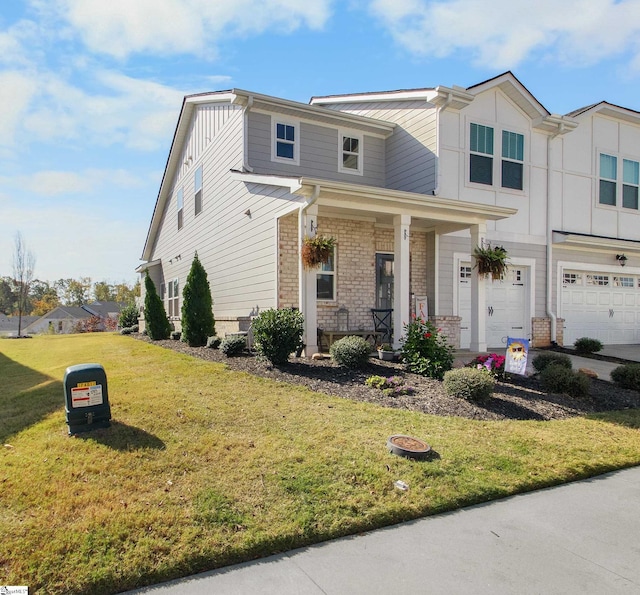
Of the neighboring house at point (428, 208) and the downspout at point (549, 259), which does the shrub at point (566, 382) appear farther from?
the downspout at point (549, 259)

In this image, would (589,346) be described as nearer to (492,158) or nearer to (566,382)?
(492,158)

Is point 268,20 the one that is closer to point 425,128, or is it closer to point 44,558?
point 425,128

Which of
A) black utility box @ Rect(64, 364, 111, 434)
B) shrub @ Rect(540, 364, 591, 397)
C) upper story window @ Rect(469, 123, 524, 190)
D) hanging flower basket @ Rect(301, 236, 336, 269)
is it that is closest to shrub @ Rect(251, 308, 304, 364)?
hanging flower basket @ Rect(301, 236, 336, 269)

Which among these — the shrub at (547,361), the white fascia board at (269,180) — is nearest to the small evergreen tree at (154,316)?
the white fascia board at (269,180)

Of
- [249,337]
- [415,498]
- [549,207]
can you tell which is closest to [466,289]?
[549,207]

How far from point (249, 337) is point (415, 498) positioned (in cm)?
691

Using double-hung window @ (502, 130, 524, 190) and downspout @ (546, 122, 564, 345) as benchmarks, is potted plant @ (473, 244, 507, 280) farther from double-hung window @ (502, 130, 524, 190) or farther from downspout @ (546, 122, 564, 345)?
downspout @ (546, 122, 564, 345)

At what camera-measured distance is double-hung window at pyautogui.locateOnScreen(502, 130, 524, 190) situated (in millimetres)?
13023

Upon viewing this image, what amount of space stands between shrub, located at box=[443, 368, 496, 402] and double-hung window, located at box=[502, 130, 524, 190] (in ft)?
27.5

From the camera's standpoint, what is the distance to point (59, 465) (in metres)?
3.85

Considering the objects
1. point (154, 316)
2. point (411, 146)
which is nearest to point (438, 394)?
point (411, 146)

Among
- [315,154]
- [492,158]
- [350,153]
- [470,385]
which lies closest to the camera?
[470,385]

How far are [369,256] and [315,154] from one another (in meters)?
3.30

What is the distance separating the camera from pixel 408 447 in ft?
14.5
